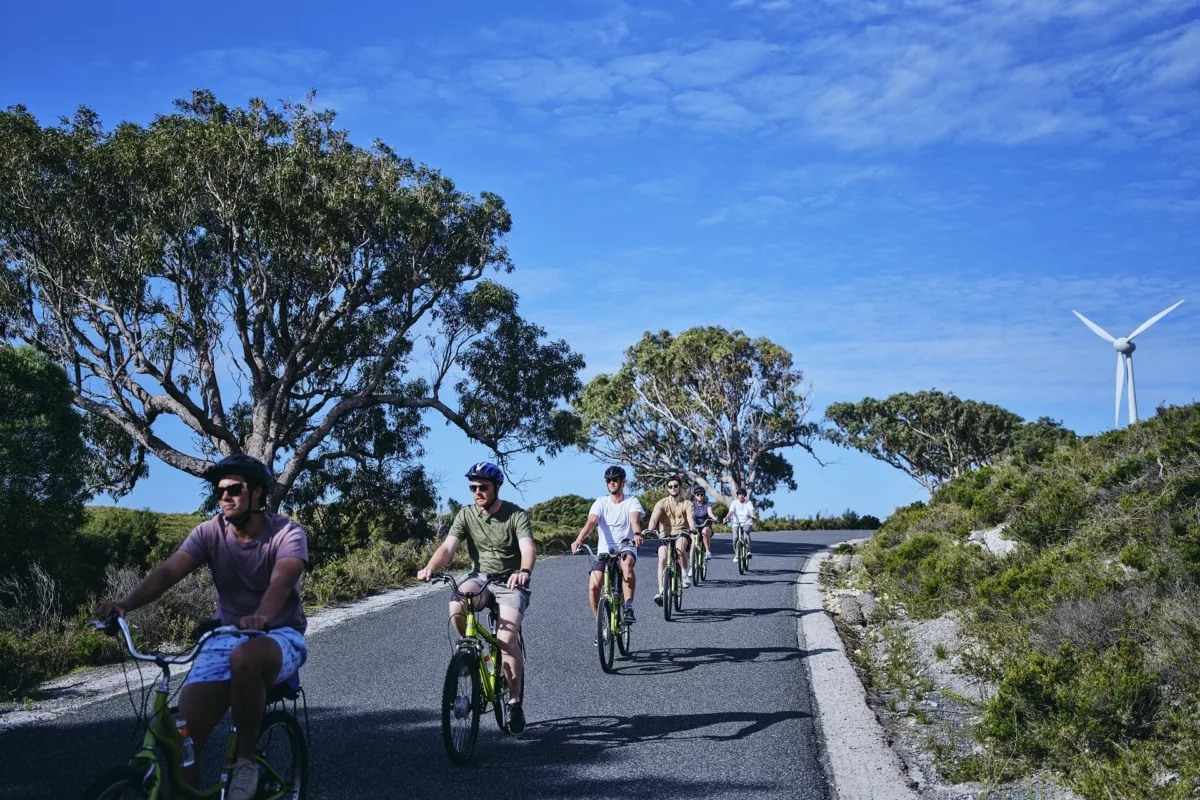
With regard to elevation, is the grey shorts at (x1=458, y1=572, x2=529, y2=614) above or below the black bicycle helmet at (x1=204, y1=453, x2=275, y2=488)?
below

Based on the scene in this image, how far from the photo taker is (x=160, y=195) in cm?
2498

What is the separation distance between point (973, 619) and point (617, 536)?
153 inches

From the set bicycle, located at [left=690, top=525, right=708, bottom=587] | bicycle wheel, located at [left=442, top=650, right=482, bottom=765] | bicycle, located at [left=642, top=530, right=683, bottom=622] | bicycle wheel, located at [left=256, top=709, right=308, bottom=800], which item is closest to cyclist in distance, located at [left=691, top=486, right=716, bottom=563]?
bicycle, located at [left=690, top=525, right=708, bottom=587]

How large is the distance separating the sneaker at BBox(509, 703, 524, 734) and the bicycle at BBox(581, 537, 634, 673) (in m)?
2.38

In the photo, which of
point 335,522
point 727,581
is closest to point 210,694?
point 727,581

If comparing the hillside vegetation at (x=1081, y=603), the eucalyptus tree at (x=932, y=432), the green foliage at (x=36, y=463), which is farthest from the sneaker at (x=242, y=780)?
the eucalyptus tree at (x=932, y=432)

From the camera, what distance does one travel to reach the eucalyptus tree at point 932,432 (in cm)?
5609

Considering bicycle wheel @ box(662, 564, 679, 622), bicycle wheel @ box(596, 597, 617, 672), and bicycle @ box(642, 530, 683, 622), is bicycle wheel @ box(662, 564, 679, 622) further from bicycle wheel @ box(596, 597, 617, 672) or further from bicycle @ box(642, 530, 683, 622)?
bicycle wheel @ box(596, 597, 617, 672)

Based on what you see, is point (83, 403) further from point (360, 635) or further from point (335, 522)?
point (360, 635)

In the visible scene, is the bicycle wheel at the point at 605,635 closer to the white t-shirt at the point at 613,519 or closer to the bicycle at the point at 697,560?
the white t-shirt at the point at 613,519

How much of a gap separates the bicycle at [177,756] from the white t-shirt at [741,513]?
661 inches

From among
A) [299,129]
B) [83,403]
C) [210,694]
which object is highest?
[299,129]

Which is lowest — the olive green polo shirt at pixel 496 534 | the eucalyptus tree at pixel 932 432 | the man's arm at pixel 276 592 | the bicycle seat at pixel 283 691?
the bicycle seat at pixel 283 691

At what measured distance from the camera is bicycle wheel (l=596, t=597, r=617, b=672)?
970 centimetres
